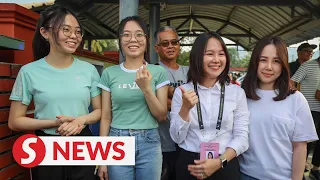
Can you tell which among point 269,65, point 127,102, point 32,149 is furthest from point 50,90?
point 269,65

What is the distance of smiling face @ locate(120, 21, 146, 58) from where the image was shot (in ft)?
6.66

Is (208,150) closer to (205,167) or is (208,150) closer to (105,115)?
(205,167)

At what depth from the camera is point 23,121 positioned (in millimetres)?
1769

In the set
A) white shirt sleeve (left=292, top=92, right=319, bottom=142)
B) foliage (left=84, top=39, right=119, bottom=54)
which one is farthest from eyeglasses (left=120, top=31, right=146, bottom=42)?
foliage (left=84, top=39, right=119, bottom=54)

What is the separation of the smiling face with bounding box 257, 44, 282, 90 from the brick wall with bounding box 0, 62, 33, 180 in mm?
1723

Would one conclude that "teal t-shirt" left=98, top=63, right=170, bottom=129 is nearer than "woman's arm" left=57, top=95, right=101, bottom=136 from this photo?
No

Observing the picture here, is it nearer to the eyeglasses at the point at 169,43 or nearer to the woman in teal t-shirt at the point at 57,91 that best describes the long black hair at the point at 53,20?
the woman in teal t-shirt at the point at 57,91

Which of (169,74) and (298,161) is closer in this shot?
(298,161)

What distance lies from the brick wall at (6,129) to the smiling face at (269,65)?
1.72 m

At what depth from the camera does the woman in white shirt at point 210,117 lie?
72.3 inches

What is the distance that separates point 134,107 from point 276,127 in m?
0.94

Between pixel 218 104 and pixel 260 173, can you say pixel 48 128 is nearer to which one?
pixel 218 104

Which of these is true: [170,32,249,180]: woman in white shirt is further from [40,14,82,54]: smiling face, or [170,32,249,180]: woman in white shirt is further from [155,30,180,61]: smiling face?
[40,14,82,54]: smiling face

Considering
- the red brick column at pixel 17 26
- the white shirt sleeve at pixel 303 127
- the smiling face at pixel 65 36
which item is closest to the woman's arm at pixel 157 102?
the smiling face at pixel 65 36
